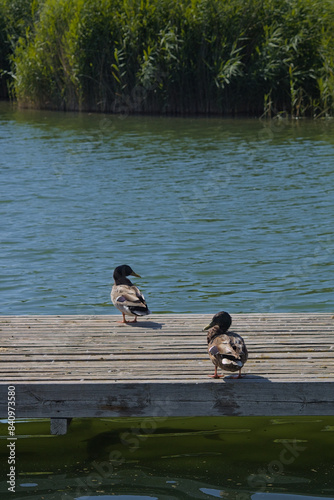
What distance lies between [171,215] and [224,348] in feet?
31.9

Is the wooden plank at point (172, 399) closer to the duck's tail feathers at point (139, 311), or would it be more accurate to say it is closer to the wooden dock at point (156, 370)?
the wooden dock at point (156, 370)

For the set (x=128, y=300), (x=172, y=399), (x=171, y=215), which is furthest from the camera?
(x=171, y=215)

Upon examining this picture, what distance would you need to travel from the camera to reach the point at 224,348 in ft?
20.5

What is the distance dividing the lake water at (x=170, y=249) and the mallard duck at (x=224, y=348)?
93cm

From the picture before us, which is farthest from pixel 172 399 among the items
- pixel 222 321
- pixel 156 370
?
pixel 222 321

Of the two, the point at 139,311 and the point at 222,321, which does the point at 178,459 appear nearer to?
the point at 222,321

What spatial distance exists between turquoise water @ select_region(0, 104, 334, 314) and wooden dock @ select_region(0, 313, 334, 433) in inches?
117

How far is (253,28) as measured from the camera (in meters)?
27.8

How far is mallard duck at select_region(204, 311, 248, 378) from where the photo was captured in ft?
20.1

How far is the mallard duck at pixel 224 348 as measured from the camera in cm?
614

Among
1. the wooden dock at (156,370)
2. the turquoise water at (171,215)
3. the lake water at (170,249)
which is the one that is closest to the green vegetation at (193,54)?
the lake water at (170,249)

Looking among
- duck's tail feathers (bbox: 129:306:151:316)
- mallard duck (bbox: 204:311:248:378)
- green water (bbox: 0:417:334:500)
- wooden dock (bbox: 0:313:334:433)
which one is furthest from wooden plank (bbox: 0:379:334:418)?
duck's tail feathers (bbox: 129:306:151:316)

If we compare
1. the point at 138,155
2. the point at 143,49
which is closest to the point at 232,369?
the point at 138,155

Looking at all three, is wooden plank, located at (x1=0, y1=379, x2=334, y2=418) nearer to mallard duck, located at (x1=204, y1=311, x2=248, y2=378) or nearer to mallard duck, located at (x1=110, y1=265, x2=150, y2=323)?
mallard duck, located at (x1=204, y1=311, x2=248, y2=378)
